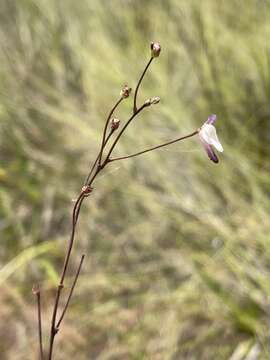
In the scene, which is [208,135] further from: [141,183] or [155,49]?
[141,183]

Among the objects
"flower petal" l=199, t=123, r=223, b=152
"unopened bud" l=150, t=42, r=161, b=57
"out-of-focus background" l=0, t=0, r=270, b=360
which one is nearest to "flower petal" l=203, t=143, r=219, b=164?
"flower petal" l=199, t=123, r=223, b=152

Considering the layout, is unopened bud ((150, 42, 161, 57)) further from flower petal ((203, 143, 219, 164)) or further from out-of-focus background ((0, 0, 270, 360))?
out-of-focus background ((0, 0, 270, 360))

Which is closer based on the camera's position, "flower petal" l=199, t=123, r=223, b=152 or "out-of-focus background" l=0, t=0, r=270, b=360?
"flower petal" l=199, t=123, r=223, b=152

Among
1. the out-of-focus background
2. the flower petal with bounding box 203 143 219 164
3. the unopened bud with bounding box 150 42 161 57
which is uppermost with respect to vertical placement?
the out-of-focus background

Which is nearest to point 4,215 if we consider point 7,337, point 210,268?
point 7,337

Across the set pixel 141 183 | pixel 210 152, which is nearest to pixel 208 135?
pixel 210 152

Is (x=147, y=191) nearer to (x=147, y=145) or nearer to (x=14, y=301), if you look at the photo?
(x=147, y=145)

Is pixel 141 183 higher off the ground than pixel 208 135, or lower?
higher

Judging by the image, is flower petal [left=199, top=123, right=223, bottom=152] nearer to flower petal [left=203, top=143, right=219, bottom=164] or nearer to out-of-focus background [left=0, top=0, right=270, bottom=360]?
flower petal [left=203, top=143, right=219, bottom=164]

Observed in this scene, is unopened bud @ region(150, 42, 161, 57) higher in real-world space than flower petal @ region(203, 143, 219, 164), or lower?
higher
